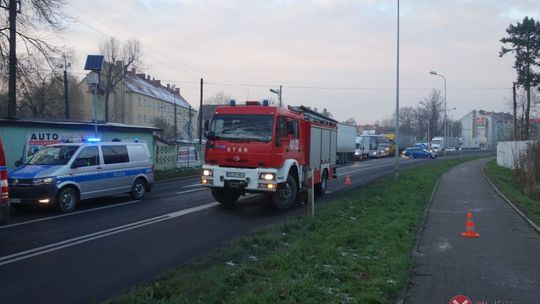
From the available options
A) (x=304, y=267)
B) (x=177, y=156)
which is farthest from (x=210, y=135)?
(x=177, y=156)

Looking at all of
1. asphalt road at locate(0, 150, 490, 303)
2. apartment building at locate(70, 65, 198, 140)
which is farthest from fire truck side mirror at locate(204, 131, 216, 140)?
apartment building at locate(70, 65, 198, 140)

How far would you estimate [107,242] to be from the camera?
9016mm

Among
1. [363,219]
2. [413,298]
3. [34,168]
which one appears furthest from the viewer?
[34,168]

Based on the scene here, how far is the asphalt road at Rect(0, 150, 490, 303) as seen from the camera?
21.0 feet

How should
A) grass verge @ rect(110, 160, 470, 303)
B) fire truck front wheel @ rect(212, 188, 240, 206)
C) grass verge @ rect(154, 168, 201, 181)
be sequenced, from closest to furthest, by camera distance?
grass verge @ rect(110, 160, 470, 303), fire truck front wheel @ rect(212, 188, 240, 206), grass verge @ rect(154, 168, 201, 181)

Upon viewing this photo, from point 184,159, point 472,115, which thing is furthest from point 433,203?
point 472,115

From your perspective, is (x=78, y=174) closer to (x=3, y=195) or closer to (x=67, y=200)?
(x=67, y=200)

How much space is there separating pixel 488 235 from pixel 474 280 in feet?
13.1

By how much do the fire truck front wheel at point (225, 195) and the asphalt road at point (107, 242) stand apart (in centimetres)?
25

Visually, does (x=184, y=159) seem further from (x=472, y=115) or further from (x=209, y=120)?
(x=472, y=115)

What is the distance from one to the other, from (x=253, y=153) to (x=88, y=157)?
4.67 metres

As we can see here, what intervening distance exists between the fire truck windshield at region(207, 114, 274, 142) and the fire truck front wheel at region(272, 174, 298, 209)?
157cm

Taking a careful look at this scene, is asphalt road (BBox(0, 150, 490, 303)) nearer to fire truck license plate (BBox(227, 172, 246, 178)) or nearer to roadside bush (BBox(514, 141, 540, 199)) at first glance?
fire truck license plate (BBox(227, 172, 246, 178))

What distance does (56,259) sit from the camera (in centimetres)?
773
